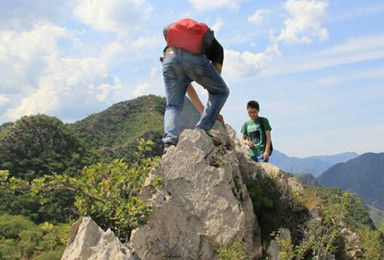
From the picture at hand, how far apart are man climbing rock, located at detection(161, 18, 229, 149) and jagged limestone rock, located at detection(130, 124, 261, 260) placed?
0.36m

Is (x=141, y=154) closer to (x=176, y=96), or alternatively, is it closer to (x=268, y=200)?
(x=176, y=96)

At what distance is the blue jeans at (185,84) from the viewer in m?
6.45

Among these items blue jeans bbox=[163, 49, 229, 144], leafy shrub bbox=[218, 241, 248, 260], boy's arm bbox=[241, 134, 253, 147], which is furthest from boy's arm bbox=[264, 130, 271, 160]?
leafy shrub bbox=[218, 241, 248, 260]

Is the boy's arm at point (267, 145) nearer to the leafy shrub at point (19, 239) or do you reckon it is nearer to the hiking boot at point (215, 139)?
the hiking boot at point (215, 139)

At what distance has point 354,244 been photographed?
326 inches

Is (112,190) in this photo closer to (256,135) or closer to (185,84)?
(185,84)

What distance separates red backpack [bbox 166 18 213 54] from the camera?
20.9 ft

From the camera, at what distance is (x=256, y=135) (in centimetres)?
946

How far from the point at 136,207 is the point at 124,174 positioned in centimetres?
76

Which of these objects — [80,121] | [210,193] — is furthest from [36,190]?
[80,121]

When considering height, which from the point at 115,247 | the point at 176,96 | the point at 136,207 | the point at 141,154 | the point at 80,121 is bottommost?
the point at 115,247

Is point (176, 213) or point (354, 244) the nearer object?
point (176, 213)

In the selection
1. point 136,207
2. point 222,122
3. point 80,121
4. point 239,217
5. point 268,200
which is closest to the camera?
point 136,207

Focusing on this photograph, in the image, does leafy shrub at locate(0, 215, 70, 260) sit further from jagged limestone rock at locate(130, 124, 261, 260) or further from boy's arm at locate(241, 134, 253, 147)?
jagged limestone rock at locate(130, 124, 261, 260)
